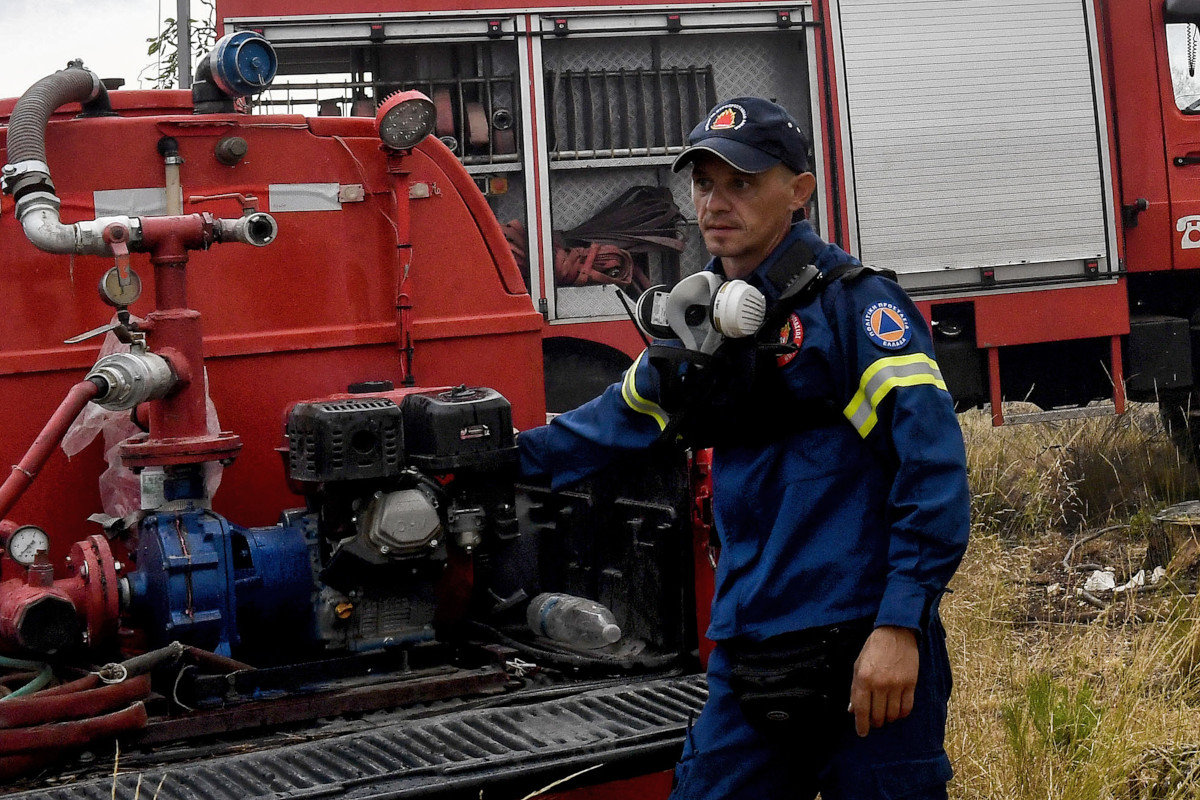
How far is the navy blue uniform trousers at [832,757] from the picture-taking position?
7.61 feet

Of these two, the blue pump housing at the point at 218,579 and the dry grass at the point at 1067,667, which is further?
the dry grass at the point at 1067,667

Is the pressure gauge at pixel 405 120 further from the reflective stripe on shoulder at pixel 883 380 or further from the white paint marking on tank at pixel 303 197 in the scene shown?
the reflective stripe on shoulder at pixel 883 380

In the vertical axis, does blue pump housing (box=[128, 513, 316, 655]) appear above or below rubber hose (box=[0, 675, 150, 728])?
above

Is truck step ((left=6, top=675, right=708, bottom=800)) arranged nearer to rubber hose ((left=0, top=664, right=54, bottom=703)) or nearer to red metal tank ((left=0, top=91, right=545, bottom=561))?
rubber hose ((left=0, top=664, right=54, bottom=703))

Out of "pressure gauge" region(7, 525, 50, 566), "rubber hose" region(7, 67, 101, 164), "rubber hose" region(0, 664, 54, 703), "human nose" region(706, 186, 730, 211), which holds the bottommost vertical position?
"rubber hose" region(0, 664, 54, 703)

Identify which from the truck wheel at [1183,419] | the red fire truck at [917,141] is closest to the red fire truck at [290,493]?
the red fire truck at [917,141]

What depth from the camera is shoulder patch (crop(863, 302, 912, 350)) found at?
2.34 metres

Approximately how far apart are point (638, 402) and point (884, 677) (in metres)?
0.90

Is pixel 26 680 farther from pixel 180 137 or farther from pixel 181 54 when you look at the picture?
pixel 181 54

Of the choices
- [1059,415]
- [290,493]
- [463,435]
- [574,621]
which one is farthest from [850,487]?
[1059,415]

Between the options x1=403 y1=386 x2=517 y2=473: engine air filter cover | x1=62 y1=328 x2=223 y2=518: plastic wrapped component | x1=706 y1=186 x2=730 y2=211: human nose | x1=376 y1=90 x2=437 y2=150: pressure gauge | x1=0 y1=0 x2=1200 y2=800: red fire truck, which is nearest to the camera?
x1=706 y1=186 x2=730 y2=211: human nose

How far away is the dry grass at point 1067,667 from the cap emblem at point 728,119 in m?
1.96

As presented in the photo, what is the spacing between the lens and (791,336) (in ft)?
7.98

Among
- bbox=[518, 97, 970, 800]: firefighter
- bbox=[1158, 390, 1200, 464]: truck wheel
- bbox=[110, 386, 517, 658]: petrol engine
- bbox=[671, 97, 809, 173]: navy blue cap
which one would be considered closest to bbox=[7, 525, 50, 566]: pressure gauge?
bbox=[110, 386, 517, 658]: petrol engine
